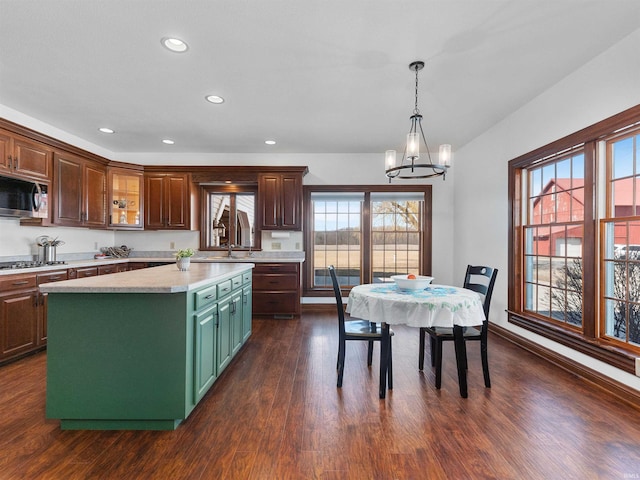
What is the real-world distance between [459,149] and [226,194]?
386cm

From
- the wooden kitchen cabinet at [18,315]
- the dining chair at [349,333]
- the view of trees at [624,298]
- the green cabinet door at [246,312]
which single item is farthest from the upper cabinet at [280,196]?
the view of trees at [624,298]

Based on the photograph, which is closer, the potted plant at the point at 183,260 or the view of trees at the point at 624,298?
the view of trees at the point at 624,298

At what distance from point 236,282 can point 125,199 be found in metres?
3.12

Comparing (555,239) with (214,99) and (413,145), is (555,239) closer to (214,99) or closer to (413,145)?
(413,145)

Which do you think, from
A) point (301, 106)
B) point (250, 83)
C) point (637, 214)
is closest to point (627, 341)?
point (637, 214)

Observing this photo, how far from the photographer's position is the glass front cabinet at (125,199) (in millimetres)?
4859

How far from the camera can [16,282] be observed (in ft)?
10.2

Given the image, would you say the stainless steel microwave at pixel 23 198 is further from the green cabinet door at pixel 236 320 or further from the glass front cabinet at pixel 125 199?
the green cabinet door at pixel 236 320

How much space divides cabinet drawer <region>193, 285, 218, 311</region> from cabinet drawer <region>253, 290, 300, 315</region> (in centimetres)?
237

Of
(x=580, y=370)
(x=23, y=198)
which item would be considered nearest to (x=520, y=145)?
(x=580, y=370)

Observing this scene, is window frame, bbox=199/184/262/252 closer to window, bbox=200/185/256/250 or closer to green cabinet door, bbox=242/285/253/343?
window, bbox=200/185/256/250

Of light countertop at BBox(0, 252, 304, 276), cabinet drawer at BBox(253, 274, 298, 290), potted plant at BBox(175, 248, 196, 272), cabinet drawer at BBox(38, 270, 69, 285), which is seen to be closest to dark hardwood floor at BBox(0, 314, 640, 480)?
cabinet drawer at BBox(38, 270, 69, 285)

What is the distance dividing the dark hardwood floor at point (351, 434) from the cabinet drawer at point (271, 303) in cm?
190

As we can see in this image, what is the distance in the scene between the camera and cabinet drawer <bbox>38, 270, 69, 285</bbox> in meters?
3.34
